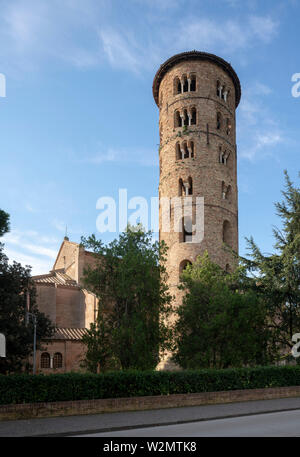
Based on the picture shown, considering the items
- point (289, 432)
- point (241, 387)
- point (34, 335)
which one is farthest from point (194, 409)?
point (34, 335)

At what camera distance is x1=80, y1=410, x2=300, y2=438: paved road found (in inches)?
443

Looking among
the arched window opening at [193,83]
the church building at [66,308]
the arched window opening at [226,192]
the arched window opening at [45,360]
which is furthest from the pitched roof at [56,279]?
the arched window opening at [193,83]

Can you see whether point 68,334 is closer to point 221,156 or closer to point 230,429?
point 221,156

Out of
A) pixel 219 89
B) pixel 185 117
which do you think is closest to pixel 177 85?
pixel 185 117

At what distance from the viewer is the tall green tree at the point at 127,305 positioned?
22.5m

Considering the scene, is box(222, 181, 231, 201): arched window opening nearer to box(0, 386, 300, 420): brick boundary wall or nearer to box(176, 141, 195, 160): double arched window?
box(176, 141, 195, 160): double arched window

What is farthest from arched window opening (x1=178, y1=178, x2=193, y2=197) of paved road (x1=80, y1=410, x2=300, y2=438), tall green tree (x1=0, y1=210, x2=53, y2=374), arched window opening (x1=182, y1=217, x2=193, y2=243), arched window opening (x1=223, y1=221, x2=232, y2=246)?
paved road (x1=80, y1=410, x2=300, y2=438)

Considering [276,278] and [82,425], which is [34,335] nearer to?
[82,425]

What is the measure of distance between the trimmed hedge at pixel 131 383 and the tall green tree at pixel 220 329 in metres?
2.48

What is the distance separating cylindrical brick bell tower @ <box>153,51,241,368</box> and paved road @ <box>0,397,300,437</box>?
18030mm

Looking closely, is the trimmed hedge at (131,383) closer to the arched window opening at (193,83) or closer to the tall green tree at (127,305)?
the tall green tree at (127,305)

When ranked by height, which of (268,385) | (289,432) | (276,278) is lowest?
(268,385)

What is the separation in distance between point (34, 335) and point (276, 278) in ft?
47.3

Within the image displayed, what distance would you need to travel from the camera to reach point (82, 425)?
13.0 meters
